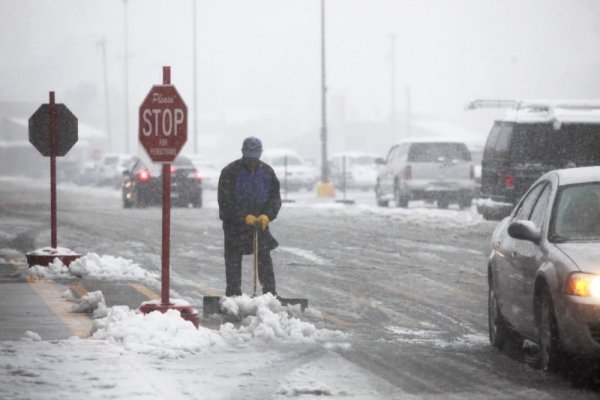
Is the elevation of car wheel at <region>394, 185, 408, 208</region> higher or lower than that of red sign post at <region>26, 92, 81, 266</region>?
lower

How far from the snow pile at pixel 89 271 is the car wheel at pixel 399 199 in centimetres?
1920

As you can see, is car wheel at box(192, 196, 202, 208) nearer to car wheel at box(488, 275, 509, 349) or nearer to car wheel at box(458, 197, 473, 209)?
car wheel at box(458, 197, 473, 209)

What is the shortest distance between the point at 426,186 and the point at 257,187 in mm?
22789

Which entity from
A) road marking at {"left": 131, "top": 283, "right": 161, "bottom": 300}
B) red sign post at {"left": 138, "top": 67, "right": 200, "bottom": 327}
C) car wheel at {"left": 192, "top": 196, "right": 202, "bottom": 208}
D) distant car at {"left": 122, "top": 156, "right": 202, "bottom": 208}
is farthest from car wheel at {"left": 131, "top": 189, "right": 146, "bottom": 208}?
red sign post at {"left": 138, "top": 67, "right": 200, "bottom": 327}

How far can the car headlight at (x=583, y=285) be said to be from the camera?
353 inches

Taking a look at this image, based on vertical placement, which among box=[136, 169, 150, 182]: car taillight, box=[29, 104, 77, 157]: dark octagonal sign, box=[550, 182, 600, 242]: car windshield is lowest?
box=[136, 169, 150, 182]: car taillight

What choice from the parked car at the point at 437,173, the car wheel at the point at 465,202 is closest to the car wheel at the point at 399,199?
the parked car at the point at 437,173

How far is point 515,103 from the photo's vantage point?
1022 inches

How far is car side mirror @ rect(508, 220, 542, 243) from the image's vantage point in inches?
390

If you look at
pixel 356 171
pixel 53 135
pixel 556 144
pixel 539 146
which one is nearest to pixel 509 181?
pixel 539 146

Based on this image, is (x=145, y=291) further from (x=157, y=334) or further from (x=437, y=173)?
(x=437, y=173)

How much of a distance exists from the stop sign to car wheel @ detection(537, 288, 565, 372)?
3.72 meters

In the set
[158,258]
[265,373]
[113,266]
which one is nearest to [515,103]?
[158,258]

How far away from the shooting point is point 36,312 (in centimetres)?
1323
